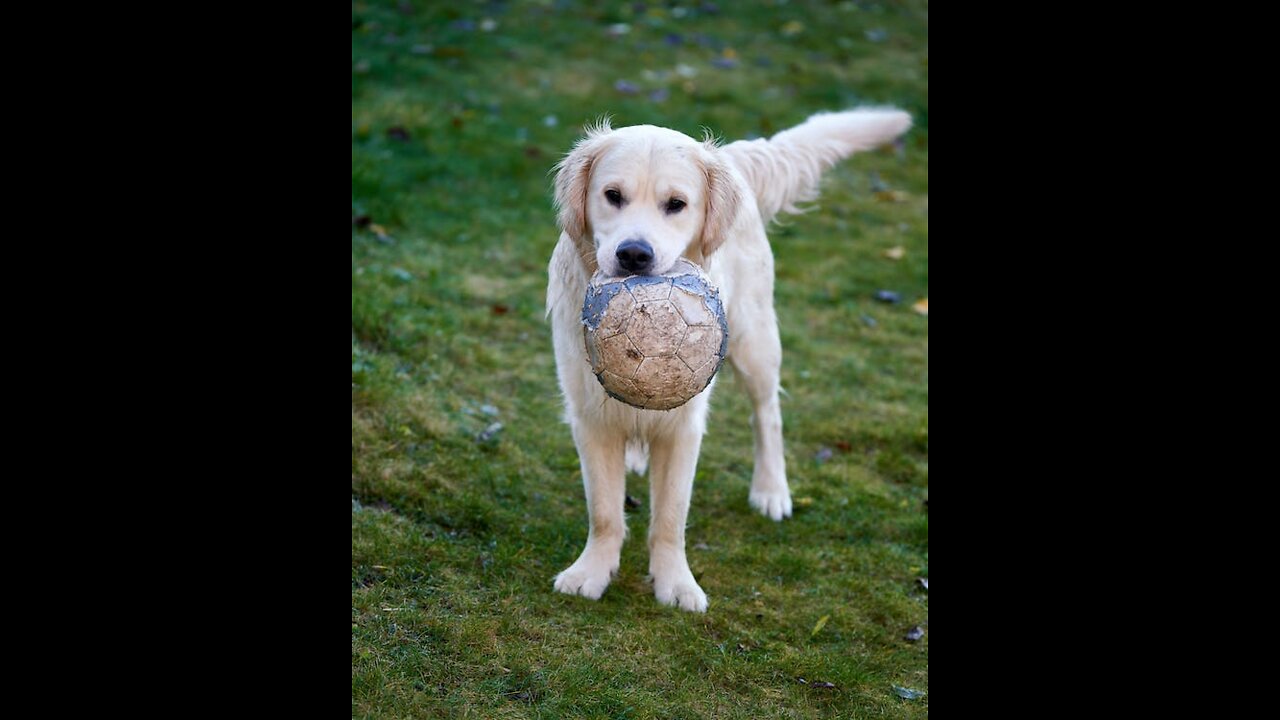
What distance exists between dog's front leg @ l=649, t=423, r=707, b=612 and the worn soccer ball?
675 millimetres

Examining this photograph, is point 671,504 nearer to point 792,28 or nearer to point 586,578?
point 586,578

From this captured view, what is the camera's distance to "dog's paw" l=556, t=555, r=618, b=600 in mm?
3992

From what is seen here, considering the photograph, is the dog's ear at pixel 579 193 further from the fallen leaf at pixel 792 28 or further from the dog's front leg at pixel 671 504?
the fallen leaf at pixel 792 28

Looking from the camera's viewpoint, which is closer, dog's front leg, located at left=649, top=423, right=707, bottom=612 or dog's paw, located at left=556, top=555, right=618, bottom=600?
dog's paw, located at left=556, top=555, right=618, bottom=600

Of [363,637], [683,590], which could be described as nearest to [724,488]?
[683,590]

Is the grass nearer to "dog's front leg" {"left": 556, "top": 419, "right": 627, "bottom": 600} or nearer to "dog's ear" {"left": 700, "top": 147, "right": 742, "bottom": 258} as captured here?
"dog's front leg" {"left": 556, "top": 419, "right": 627, "bottom": 600}

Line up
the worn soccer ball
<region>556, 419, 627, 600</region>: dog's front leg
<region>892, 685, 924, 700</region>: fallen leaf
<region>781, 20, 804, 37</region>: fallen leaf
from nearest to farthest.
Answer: the worn soccer ball, <region>892, 685, 924, 700</region>: fallen leaf, <region>556, 419, 627, 600</region>: dog's front leg, <region>781, 20, 804, 37</region>: fallen leaf

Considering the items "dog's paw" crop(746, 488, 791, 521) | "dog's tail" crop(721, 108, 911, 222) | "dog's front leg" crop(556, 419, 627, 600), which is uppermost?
"dog's tail" crop(721, 108, 911, 222)

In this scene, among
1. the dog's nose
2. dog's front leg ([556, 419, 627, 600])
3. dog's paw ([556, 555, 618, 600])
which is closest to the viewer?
the dog's nose

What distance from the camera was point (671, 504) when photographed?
4.15m

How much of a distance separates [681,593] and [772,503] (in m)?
1.04

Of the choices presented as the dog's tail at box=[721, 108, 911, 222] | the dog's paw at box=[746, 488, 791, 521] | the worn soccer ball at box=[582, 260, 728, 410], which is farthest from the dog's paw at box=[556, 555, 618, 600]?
the dog's tail at box=[721, 108, 911, 222]

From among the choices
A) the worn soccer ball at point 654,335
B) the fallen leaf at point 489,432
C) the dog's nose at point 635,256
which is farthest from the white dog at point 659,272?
the fallen leaf at point 489,432
